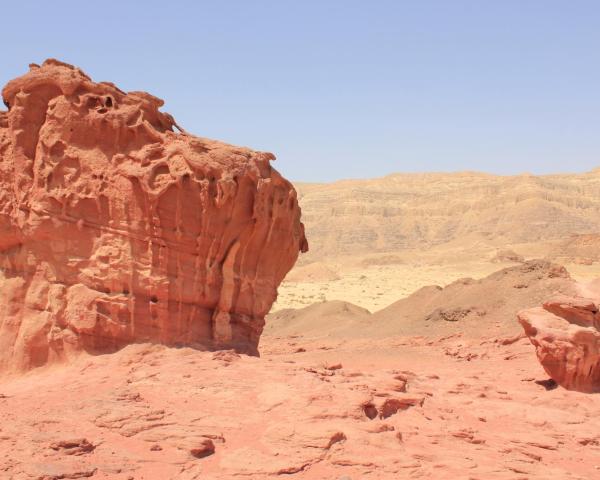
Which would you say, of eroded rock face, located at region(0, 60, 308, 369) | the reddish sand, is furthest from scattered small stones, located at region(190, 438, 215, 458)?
eroded rock face, located at region(0, 60, 308, 369)

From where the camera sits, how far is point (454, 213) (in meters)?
91.1

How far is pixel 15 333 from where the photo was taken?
445 inches

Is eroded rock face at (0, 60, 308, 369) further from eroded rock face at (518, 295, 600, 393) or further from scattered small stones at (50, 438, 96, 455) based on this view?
eroded rock face at (518, 295, 600, 393)

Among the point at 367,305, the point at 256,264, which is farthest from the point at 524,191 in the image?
the point at 256,264

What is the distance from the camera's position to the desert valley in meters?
8.02

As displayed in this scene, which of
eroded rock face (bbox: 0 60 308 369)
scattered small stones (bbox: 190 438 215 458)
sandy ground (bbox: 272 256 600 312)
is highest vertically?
eroded rock face (bbox: 0 60 308 369)

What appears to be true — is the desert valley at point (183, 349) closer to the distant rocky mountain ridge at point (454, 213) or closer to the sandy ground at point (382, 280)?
the sandy ground at point (382, 280)

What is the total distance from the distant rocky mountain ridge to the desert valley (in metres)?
61.6

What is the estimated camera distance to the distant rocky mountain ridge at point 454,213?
80.2 metres

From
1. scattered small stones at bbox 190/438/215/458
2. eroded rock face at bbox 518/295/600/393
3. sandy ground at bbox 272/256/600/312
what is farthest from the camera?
sandy ground at bbox 272/256/600/312

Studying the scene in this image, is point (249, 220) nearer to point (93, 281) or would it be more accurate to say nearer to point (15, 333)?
point (93, 281)

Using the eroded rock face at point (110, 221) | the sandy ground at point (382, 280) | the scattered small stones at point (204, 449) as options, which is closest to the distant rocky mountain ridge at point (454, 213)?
the sandy ground at point (382, 280)

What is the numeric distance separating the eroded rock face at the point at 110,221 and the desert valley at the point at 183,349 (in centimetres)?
3

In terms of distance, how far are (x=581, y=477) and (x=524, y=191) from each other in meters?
83.0
